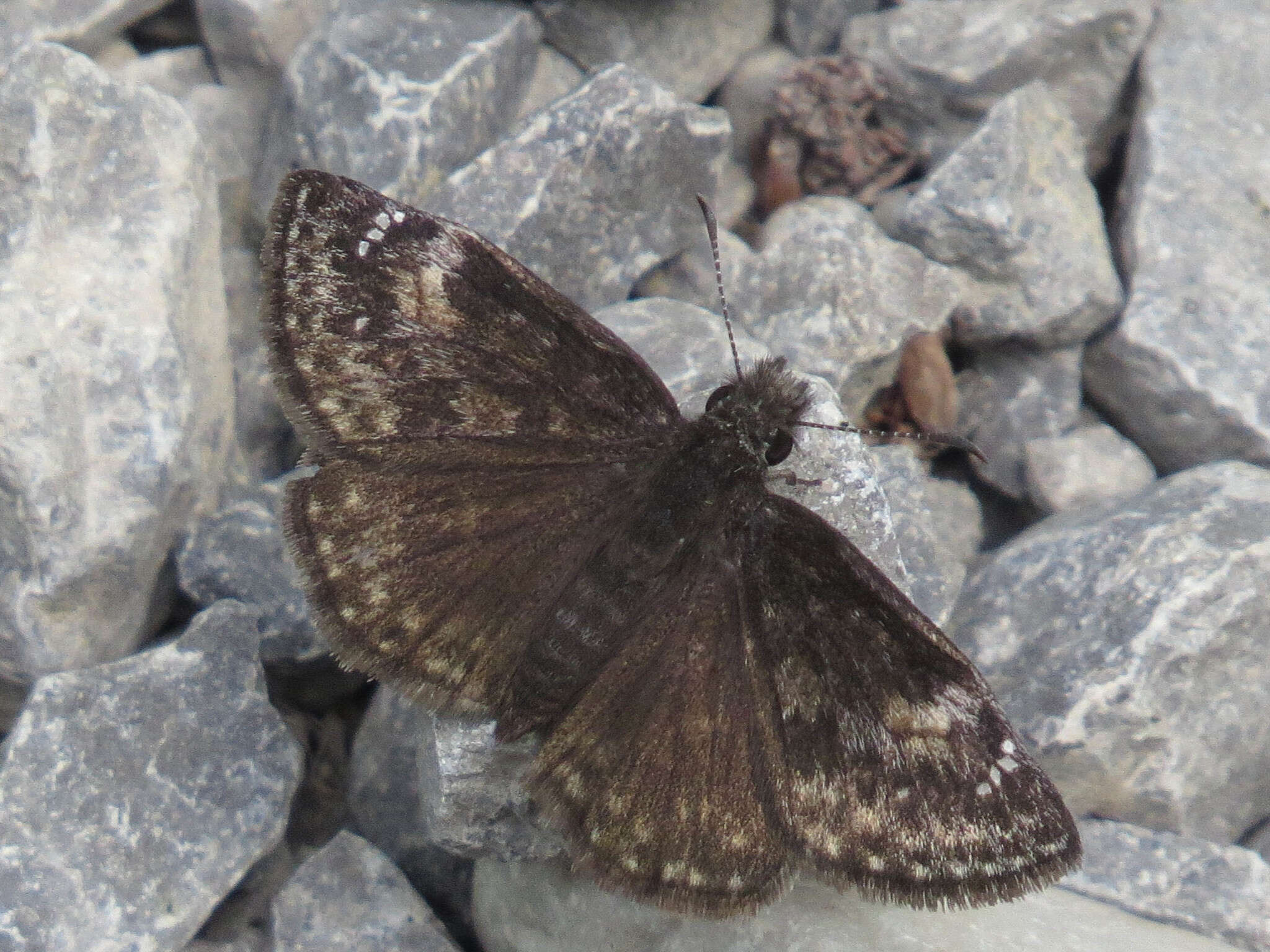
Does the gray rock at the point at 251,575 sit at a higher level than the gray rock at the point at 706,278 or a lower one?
lower

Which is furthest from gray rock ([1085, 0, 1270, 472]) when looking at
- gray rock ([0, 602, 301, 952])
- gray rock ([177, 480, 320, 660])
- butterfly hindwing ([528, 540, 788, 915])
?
gray rock ([0, 602, 301, 952])

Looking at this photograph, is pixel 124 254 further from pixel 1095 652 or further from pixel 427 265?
pixel 1095 652

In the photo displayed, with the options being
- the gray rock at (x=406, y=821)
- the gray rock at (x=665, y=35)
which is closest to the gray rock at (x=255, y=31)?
the gray rock at (x=665, y=35)

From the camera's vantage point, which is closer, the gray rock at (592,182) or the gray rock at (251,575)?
the gray rock at (251,575)

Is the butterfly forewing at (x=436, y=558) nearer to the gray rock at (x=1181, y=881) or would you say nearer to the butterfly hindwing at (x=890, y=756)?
the butterfly hindwing at (x=890, y=756)

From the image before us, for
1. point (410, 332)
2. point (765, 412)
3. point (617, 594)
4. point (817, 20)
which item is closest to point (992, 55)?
point (817, 20)

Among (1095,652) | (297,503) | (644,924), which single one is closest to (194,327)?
(297,503)

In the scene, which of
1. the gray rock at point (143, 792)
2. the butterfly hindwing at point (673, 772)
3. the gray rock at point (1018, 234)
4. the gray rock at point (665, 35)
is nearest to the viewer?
the butterfly hindwing at point (673, 772)

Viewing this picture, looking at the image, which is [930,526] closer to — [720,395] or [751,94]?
[720,395]
